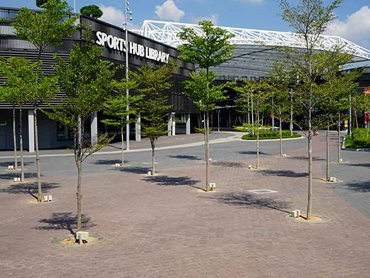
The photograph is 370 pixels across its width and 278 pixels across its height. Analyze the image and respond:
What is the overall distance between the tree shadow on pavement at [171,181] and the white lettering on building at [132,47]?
71.3 ft

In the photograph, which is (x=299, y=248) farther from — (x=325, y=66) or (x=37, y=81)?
(x=37, y=81)

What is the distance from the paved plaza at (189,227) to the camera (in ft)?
30.0

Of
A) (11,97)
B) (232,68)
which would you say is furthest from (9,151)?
(232,68)

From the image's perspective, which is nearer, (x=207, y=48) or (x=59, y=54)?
(x=207, y=48)

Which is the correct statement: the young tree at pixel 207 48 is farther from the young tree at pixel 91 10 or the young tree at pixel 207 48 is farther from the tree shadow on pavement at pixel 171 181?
the young tree at pixel 91 10

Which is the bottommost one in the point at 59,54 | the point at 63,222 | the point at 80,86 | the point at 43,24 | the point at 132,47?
the point at 63,222

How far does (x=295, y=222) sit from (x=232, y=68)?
3321 inches

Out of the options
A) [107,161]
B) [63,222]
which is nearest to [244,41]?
[107,161]

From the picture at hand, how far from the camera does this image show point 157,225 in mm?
12750

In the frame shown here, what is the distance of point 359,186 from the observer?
19188mm

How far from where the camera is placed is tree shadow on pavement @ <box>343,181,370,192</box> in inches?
723

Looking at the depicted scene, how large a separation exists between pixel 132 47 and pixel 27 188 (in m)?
30.4

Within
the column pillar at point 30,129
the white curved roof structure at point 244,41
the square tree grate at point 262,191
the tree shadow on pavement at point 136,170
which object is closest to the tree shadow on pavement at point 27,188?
the tree shadow on pavement at point 136,170

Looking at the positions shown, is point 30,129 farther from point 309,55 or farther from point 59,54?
point 309,55
